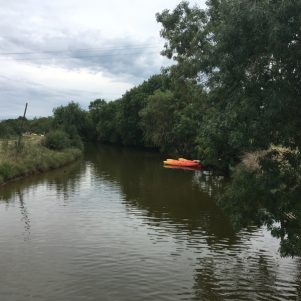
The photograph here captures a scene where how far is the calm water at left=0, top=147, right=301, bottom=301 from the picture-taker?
13.6m

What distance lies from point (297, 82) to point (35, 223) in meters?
15.9

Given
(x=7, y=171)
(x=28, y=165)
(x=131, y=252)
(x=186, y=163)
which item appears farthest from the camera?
(x=186, y=163)

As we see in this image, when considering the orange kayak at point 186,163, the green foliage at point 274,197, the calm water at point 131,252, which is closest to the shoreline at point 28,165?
the calm water at point 131,252

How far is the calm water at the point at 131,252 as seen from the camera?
1357 centimetres

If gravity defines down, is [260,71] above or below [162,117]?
below

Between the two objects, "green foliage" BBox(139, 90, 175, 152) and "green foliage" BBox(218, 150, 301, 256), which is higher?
"green foliage" BBox(139, 90, 175, 152)

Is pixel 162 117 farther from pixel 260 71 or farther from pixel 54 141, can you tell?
pixel 260 71

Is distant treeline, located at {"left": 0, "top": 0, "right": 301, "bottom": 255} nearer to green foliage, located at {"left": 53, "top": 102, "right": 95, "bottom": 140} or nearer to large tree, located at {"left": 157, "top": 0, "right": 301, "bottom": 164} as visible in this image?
large tree, located at {"left": 157, "top": 0, "right": 301, "bottom": 164}

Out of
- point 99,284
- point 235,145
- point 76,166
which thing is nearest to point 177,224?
point 99,284

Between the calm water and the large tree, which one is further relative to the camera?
the calm water

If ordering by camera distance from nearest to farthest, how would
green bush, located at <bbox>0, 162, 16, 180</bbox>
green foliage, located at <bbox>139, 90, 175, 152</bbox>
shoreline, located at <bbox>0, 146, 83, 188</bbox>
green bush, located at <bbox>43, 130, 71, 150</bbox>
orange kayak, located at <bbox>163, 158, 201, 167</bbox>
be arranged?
green bush, located at <bbox>0, 162, 16, 180</bbox>, shoreline, located at <bbox>0, 146, 83, 188</bbox>, orange kayak, located at <bbox>163, 158, 201, 167</bbox>, green bush, located at <bbox>43, 130, 71, 150</bbox>, green foliage, located at <bbox>139, 90, 175, 152</bbox>

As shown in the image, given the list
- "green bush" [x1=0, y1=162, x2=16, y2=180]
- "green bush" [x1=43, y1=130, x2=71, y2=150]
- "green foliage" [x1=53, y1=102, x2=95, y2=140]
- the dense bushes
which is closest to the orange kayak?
the dense bushes

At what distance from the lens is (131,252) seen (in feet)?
57.0

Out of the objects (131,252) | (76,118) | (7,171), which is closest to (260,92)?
(131,252)
